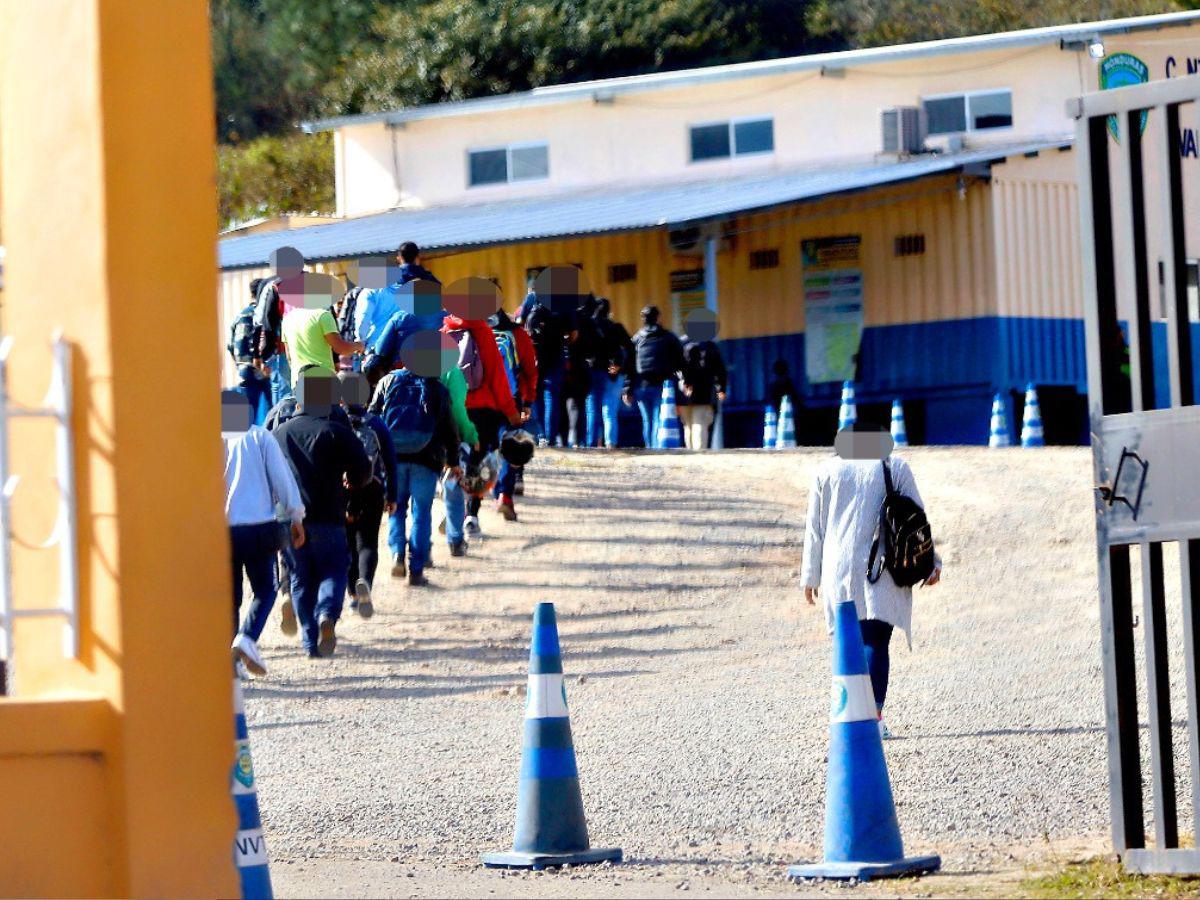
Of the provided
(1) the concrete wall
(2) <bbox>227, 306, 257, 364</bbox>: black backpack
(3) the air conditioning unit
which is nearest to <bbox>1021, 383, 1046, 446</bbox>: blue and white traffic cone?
(1) the concrete wall

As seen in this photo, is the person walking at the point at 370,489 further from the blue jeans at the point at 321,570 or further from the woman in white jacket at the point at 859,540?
the woman in white jacket at the point at 859,540

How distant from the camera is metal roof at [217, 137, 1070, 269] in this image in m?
25.8

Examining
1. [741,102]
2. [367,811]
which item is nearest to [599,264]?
[741,102]

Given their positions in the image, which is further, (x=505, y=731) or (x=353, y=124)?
(x=353, y=124)

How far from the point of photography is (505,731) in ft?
37.3

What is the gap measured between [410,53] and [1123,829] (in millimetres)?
43297

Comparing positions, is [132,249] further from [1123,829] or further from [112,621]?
[1123,829]

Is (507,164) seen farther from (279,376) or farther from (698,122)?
(279,376)

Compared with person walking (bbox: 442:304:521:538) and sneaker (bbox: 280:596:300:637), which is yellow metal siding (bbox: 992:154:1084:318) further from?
sneaker (bbox: 280:596:300:637)

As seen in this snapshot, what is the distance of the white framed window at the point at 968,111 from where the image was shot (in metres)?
29.9

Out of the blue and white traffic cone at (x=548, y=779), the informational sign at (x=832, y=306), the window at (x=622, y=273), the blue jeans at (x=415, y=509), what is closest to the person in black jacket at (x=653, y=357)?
the informational sign at (x=832, y=306)

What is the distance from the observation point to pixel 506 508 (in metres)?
17.3

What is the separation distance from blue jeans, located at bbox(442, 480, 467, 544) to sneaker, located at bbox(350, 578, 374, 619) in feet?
5.76

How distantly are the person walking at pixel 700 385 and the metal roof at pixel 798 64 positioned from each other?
28.2ft
